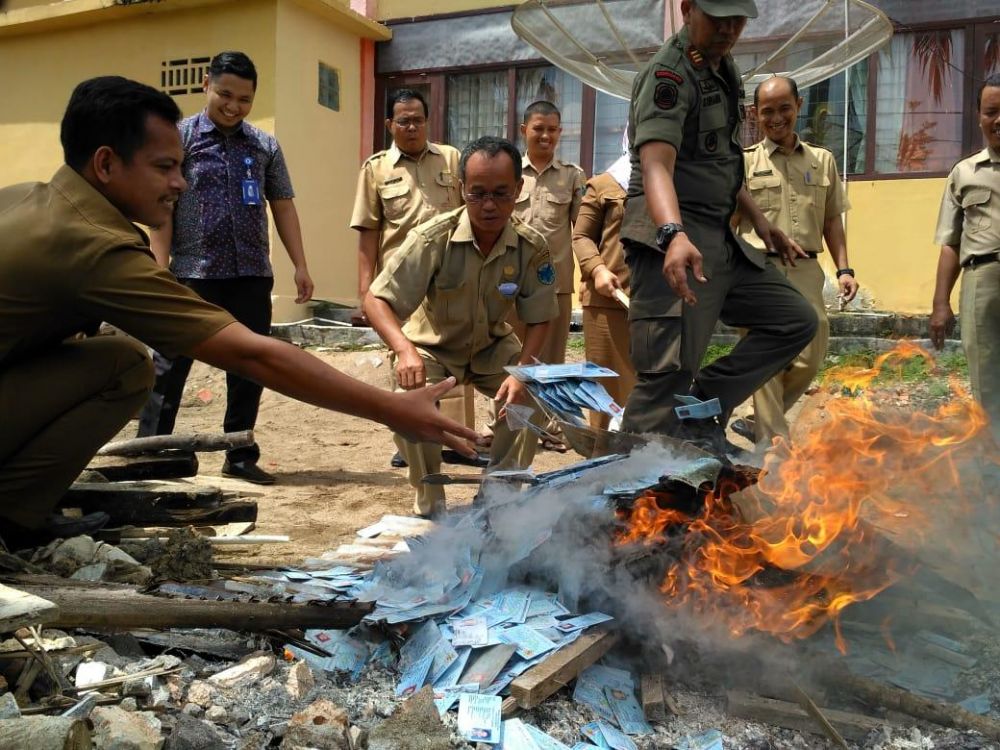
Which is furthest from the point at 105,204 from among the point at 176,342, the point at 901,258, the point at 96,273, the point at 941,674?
the point at 901,258

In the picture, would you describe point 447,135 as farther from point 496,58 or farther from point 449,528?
point 449,528

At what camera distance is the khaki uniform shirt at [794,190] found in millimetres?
5785

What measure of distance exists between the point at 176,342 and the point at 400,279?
185 cm

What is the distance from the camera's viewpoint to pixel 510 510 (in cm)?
313

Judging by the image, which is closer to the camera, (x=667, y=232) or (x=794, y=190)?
(x=667, y=232)

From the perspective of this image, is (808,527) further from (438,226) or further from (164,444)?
(164,444)

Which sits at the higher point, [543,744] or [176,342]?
[176,342]

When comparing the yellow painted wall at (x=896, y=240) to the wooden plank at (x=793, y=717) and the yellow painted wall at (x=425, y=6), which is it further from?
the wooden plank at (x=793, y=717)

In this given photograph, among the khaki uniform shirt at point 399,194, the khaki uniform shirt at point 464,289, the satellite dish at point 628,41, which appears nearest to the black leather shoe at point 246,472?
the khaki uniform shirt at point 464,289

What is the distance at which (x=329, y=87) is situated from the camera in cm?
1175

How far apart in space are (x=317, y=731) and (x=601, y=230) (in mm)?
4219

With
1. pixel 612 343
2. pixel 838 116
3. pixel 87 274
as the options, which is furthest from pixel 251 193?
pixel 838 116

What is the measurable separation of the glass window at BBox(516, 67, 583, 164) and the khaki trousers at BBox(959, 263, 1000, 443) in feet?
21.4

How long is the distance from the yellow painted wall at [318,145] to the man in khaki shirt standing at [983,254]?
741 cm
